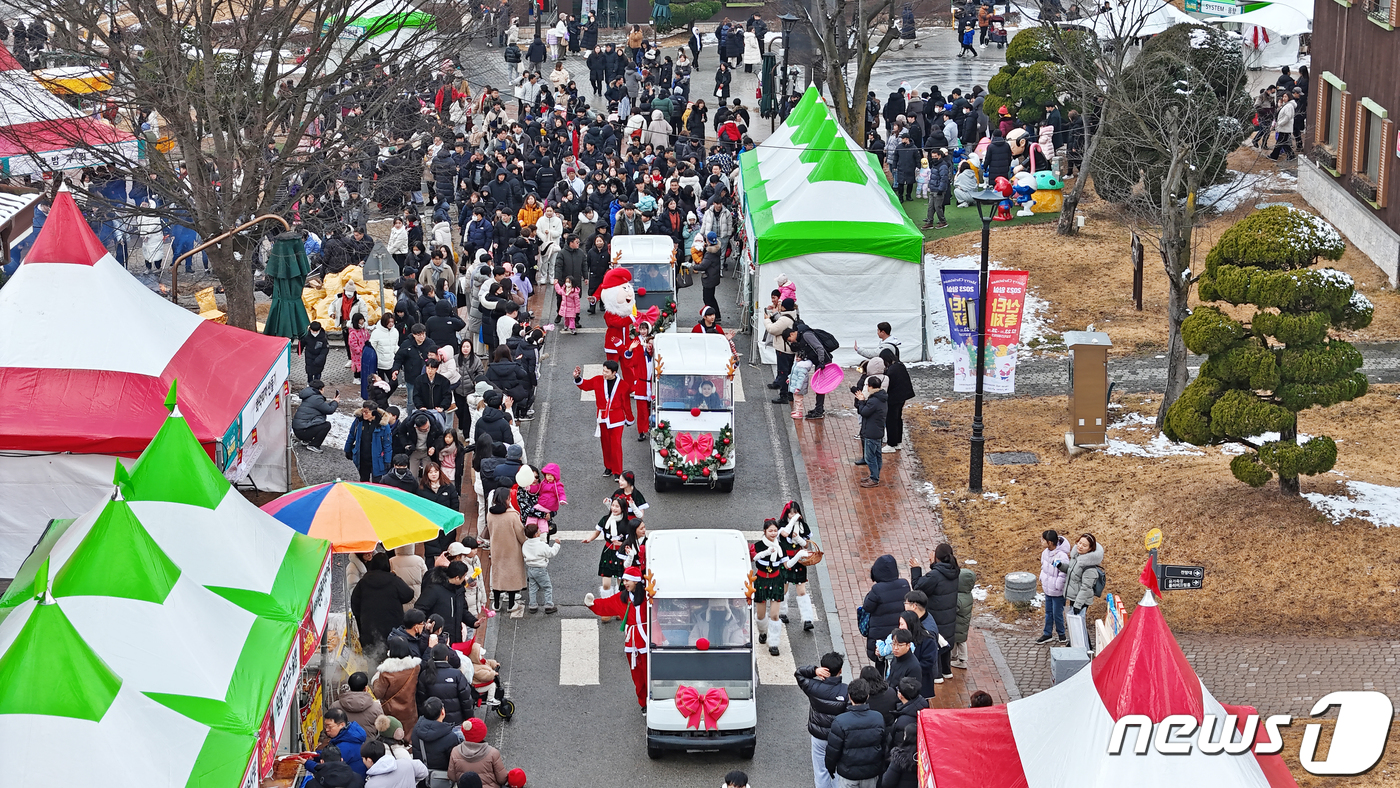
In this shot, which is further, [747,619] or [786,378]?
[786,378]

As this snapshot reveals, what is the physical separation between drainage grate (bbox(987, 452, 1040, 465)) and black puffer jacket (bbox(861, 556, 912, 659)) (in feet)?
23.5

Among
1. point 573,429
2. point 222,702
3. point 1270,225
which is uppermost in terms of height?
point 1270,225

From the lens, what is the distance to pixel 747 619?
15.2 metres

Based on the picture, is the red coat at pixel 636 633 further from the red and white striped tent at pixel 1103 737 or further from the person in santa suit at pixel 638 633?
the red and white striped tent at pixel 1103 737

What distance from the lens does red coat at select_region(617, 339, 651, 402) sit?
875 inches

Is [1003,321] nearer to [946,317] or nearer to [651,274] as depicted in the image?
[946,317]

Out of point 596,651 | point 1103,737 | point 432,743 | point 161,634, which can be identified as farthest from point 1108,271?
point 161,634

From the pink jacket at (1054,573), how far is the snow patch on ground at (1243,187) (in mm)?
15139

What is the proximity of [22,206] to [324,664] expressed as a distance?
1464cm

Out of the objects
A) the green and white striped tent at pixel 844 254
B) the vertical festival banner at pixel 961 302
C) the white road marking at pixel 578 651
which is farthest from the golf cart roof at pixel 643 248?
the white road marking at pixel 578 651

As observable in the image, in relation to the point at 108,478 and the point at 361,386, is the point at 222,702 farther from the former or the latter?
the point at 361,386

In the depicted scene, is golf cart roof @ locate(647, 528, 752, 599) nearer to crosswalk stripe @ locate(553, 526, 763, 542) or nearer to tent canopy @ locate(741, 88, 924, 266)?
crosswalk stripe @ locate(553, 526, 763, 542)

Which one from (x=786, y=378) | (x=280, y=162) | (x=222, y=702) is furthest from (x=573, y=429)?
(x=222, y=702)

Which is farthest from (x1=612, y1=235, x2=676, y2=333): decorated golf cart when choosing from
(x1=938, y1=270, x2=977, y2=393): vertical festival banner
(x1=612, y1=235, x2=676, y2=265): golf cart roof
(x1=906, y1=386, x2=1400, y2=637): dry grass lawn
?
(x1=938, y1=270, x2=977, y2=393): vertical festival banner
